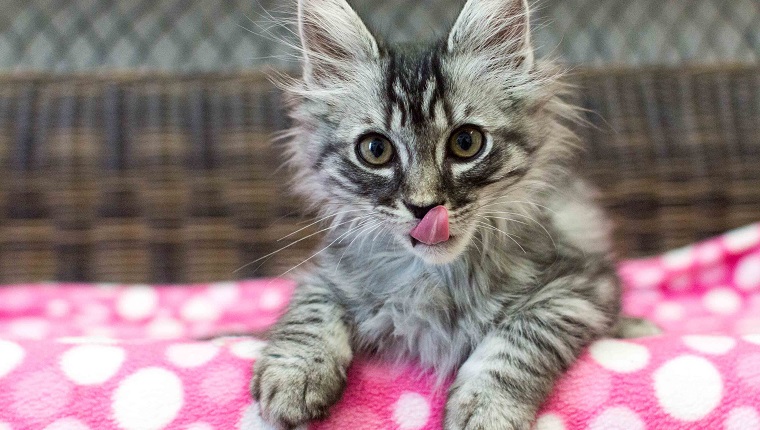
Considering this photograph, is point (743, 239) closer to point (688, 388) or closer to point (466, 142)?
point (688, 388)

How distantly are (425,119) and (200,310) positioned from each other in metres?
1.12

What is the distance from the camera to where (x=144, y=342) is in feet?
4.00

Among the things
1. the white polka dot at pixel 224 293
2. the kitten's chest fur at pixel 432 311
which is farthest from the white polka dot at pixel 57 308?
the kitten's chest fur at pixel 432 311

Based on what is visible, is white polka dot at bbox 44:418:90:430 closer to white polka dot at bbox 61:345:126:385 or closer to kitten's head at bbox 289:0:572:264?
white polka dot at bbox 61:345:126:385

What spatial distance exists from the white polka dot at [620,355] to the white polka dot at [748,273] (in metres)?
0.92

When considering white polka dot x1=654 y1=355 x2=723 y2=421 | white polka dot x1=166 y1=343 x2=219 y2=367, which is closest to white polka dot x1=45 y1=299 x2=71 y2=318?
white polka dot x1=166 y1=343 x2=219 y2=367

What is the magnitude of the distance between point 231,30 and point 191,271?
869 mm

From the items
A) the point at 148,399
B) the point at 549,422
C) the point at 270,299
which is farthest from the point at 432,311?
the point at 270,299

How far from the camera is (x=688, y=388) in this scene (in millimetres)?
1071

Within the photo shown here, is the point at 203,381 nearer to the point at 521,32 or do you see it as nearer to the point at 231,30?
the point at 521,32

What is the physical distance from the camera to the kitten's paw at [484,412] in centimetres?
100

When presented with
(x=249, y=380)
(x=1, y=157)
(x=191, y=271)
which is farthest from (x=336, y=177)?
(x=1, y=157)

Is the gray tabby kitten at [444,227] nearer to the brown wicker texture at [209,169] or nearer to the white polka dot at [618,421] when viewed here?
the white polka dot at [618,421]

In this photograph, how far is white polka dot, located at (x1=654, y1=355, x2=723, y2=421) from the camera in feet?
3.46
